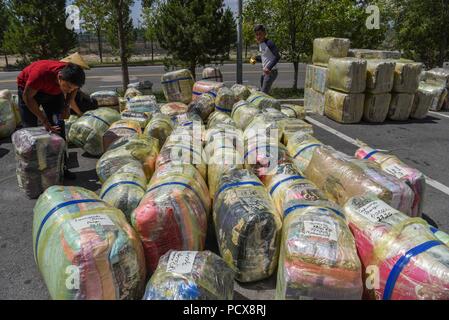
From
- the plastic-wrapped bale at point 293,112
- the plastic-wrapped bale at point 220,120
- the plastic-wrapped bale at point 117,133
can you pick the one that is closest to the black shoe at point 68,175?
the plastic-wrapped bale at point 117,133

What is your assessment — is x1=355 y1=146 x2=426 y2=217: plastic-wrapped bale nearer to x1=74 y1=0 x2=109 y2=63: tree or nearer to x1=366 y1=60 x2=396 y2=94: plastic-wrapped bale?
x1=366 y1=60 x2=396 y2=94: plastic-wrapped bale

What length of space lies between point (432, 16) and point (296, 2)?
19.0 feet

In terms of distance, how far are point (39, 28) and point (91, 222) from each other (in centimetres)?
1589

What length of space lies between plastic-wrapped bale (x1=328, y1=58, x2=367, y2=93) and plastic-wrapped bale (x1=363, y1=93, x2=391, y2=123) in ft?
1.05

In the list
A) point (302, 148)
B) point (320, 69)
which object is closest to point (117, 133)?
point (302, 148)

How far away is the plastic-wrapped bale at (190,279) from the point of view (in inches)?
74.5

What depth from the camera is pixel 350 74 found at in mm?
6969

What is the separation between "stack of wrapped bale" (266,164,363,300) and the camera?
204cm

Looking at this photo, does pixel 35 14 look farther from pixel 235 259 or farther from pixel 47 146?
pixel 235 259

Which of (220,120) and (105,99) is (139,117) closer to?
(220,120)

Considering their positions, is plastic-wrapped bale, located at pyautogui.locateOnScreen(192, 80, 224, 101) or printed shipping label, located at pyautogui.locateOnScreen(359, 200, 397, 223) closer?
printed shipping label, located at pyautogui.locateOnScreen(359, 200, 397, 223)

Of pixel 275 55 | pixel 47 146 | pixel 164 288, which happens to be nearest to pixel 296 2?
pixel 275 55

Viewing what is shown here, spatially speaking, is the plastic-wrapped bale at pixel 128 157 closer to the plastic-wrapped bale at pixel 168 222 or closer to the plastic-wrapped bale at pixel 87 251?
the plastic-wrapped bale at pixel 168 222

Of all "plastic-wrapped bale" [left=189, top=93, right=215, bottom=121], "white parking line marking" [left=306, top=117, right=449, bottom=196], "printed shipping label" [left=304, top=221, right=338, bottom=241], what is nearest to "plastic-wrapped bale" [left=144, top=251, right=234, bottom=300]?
"printed shipping label" [left=304, top=221, right=338, bottom=241]
